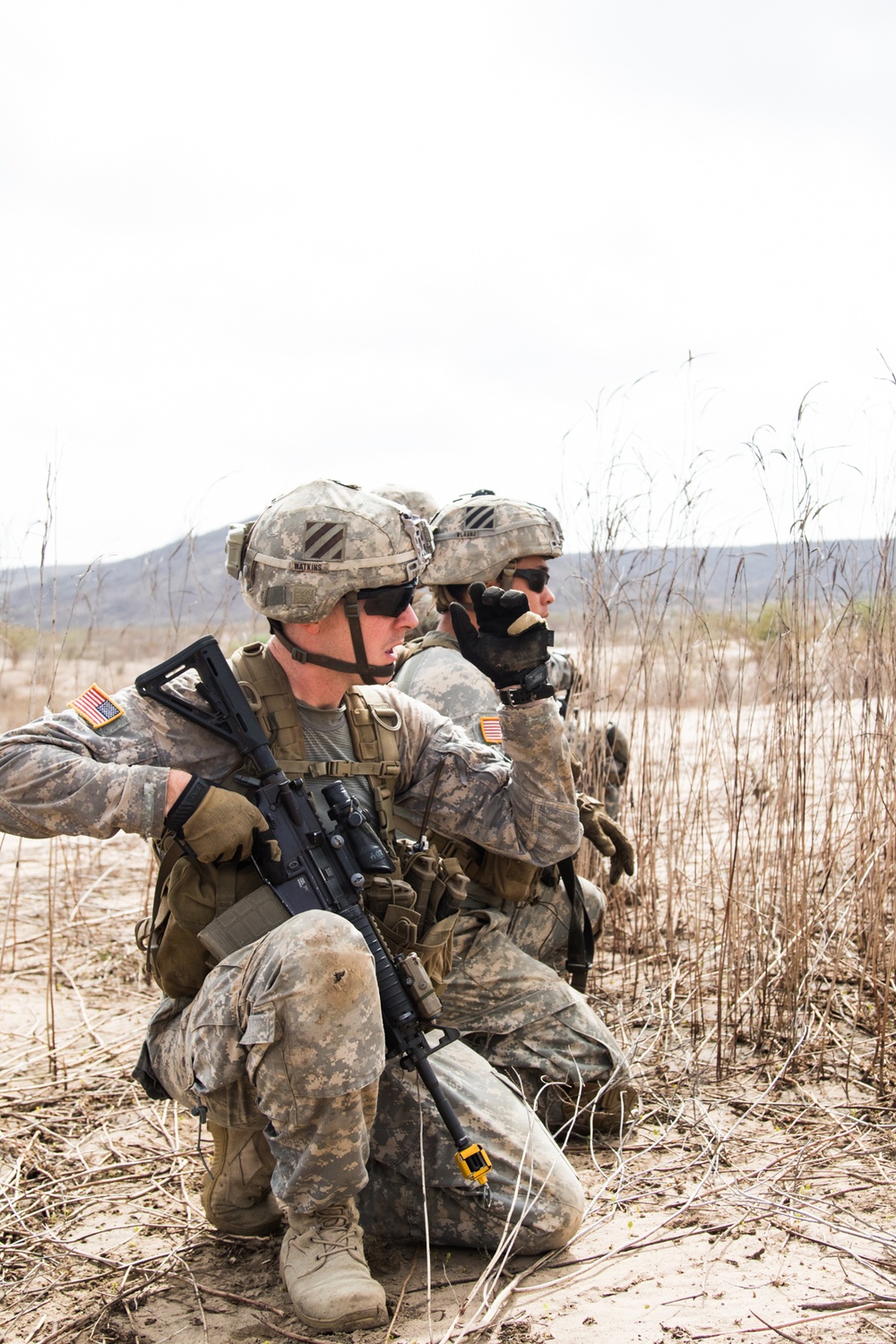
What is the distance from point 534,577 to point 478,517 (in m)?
0.28

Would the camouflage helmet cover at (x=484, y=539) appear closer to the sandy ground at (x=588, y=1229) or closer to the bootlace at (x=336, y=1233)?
the sandy ground at (x=588, y=1229)

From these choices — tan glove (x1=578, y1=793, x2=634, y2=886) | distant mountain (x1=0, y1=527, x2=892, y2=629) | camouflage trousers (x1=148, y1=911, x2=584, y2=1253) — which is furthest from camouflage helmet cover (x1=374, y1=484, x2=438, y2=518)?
camouflage trousers (x1=148, y1=911, x2=584, y2=1253)

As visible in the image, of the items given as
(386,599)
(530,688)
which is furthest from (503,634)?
(386,599)

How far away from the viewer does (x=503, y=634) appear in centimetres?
253

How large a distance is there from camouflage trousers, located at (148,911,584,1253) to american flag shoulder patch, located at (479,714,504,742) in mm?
938

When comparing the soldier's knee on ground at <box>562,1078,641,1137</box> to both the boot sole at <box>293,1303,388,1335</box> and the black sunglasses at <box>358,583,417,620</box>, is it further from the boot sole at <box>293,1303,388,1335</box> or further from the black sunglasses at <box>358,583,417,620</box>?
the black sunglasses at <box>358,583,417,620</box>

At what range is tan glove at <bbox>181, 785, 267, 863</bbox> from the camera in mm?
2252

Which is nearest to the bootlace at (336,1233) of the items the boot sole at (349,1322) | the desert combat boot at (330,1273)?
the desert combat boot at (330,1273)

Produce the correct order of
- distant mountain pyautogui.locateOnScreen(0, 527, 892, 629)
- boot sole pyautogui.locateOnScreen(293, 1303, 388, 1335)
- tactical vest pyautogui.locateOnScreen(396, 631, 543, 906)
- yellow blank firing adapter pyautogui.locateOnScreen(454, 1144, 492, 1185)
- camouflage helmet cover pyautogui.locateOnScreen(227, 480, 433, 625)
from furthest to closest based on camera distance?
distant mountain pyautogui.locateOnScreen(0, 527, 892, 629) → tactical vest pyautogui.locateOnScreen(396, 631, 543, 906) → camouflage helmet cover pyautogui.locateOnScreen(227, 480, 433, 625) → yellow blank firing adapter pyautogui.locateOnScreen(454, 1144, 492, 1185) → boot sole pyautogui.locateOnScreen(293, 1303, 388, 1335)

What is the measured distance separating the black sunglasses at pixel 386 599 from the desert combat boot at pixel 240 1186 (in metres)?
1.18

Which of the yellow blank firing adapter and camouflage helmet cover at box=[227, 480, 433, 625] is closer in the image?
the yellow blank firing adapter

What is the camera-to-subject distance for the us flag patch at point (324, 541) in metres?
2.54

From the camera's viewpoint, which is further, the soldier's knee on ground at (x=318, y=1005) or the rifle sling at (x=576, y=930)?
the rifle sling at (x=576, y=930)

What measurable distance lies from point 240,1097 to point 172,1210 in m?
0.60
